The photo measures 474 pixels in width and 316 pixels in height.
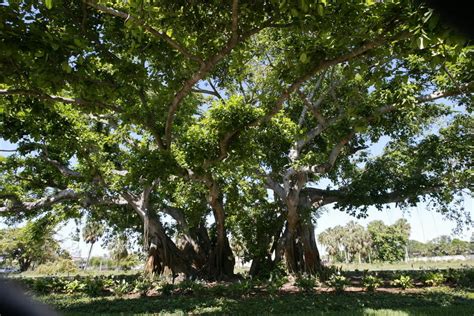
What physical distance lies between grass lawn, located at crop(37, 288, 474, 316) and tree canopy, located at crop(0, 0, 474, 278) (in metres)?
3.09

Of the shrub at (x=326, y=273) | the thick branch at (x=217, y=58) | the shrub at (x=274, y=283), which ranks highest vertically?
the thick branch at (x=217, y=58)

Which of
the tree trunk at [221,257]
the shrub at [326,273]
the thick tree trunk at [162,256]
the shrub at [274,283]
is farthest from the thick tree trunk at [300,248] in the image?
the thick tree trunk at [162,256]

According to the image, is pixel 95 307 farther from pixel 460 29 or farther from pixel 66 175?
pixel 460 29

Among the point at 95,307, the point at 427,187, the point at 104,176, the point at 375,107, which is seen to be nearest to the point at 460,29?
the point at 95,307

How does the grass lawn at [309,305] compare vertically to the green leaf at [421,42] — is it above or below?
below

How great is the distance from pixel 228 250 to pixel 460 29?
1608cm

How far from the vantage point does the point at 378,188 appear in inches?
578

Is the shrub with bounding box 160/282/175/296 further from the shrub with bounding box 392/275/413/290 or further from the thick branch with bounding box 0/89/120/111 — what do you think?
the shrub with bounding box 392/275/413/290

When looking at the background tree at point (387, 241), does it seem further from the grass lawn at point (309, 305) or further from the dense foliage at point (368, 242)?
the grass lawn at point (309, 305)

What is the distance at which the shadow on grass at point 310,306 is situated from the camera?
7.32 metres

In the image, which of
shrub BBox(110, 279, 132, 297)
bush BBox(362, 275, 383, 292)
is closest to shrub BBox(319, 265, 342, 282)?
bush BBox(362, 275, 383, 292)

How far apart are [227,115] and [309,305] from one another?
4.71 meters

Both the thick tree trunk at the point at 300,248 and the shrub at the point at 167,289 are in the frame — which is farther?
the thick tree trunk at the point at 300,248

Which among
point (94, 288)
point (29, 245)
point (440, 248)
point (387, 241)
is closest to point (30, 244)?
point (29, 245)
